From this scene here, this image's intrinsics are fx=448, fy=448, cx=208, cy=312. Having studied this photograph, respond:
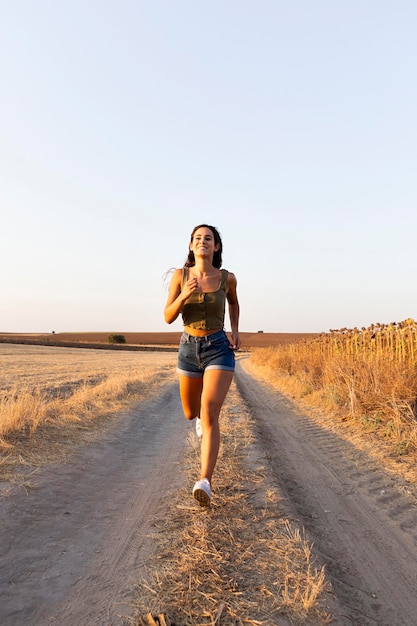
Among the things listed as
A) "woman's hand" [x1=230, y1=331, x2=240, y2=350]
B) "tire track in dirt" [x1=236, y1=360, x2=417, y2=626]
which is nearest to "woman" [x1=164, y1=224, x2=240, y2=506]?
"woman's hand" [x1=230, y1=331, x2=240, y2=350]

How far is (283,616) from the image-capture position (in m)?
2.22

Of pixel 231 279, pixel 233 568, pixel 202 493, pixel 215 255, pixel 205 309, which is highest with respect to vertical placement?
pixel 215 255

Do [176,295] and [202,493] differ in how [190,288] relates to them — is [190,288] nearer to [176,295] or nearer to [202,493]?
[176,295]

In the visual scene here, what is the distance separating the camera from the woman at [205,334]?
12.1 ft

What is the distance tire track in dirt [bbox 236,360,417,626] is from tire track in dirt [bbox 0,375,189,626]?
1.18 meters

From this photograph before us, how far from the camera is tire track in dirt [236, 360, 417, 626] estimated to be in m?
2.53

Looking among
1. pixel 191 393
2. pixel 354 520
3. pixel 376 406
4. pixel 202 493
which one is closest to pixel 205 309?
pixel 191 393

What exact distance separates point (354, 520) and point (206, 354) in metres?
1.89

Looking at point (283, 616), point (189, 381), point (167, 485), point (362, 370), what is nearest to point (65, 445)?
point (167, 485)

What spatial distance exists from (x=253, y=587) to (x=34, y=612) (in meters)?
1.17

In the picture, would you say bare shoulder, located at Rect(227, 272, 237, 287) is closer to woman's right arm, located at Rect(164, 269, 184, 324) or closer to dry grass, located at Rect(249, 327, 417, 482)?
woman's right arm, located at Rect(164, 269, 184, 324)

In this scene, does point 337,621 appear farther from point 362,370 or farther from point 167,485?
point 362,370

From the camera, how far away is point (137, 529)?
11.2 feet

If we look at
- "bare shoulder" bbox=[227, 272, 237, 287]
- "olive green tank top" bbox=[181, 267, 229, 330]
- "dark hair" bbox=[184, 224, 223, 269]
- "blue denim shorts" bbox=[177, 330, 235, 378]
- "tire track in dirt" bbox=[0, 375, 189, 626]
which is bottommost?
"tire track in dirt" bbox=[0, 375, 189, 626]
